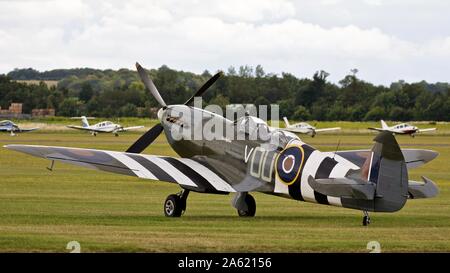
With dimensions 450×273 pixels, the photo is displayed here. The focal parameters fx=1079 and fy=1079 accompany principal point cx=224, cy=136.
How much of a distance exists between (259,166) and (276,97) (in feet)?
363

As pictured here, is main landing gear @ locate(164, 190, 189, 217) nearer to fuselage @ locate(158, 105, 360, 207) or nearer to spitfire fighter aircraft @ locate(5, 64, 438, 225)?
spitfire fighter aircraft @ locate(5, 64, 438, 225)

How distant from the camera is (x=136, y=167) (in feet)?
67.3

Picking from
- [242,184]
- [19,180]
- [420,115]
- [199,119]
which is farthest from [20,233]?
[420,115]

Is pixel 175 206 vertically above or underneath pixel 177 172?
underneath

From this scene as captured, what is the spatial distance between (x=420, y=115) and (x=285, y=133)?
106 m

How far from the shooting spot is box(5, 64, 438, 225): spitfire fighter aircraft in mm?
17188

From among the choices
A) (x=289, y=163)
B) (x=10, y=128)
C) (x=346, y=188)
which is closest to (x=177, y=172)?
(x=289, y=163)

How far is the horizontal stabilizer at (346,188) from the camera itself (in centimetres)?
1725

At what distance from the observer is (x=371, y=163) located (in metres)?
17.2

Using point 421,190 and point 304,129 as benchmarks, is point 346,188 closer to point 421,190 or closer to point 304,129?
point 421,190

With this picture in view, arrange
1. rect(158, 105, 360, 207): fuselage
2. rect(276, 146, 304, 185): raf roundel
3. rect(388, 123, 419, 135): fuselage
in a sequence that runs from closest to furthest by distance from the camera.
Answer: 1. rect(158, 105, 360, 207): fuselage
2. rect(276, 146, 304, 185): raf roundel
3. rect(388, 123, 419, 135): fuselage

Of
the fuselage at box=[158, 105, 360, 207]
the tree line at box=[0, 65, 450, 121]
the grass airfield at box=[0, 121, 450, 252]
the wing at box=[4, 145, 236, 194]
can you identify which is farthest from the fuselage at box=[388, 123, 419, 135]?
the wing at box=[4, 145, 236, 194]

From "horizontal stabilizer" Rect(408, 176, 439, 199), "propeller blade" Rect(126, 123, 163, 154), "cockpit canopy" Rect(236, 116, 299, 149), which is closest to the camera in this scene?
"horizontal stabilizer" Rect(408, 176, 439, 199)
